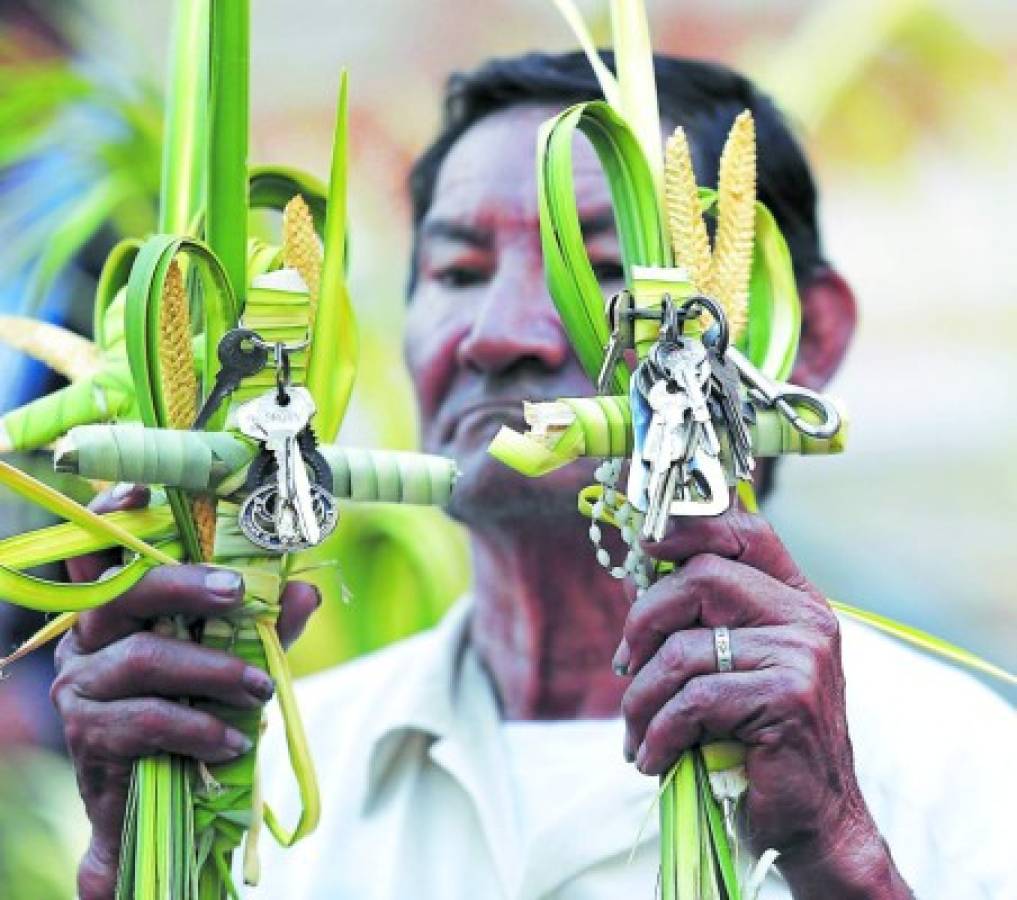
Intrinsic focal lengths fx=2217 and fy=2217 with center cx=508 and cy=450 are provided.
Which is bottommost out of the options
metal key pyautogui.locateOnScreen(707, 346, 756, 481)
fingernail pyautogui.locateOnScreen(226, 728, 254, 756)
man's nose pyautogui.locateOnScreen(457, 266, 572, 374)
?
fingernail pyautogui.locateOnScreen(226, 728, 254, 756)

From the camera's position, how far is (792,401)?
161cm

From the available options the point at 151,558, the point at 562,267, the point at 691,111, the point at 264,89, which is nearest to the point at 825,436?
the point at 562,267

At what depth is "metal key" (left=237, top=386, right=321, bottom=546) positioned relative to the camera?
1.52 meters

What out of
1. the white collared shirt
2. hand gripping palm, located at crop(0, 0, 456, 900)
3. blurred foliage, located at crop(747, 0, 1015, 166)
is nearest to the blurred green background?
blurred foliage, located at crop(747, 0, 1015, 166)

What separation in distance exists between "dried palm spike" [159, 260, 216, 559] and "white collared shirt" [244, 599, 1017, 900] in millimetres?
660

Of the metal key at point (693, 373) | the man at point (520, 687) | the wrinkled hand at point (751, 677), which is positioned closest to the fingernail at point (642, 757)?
the wrinkled hand at point (751, 677)

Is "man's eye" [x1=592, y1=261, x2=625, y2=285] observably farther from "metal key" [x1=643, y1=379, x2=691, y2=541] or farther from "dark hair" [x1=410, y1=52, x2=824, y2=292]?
"metal key" [x1=643, y1=379, x2=691, y2=541]

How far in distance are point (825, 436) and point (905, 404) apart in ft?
2.93

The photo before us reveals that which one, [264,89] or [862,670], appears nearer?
[862,670]

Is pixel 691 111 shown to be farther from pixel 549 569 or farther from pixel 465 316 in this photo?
pixel 549 569

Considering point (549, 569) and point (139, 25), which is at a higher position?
point (139, 25)

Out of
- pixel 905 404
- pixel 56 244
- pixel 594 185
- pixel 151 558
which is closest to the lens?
pixel 151 558

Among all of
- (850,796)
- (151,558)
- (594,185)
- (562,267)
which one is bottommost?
(850,796)

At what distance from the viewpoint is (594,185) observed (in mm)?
2283
